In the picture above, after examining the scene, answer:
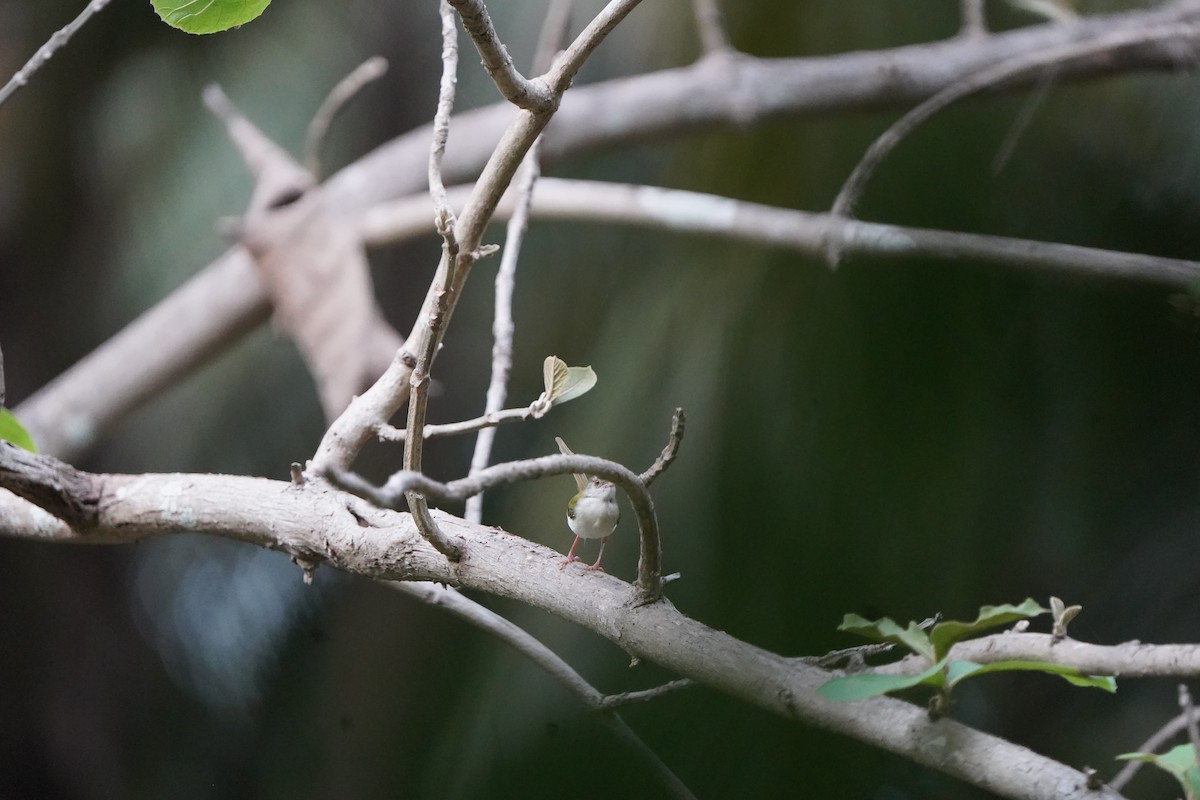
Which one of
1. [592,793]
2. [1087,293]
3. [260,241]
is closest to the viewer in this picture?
[592,793]

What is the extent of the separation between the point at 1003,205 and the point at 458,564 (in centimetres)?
49

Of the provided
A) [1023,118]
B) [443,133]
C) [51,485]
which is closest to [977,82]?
[1023,118]

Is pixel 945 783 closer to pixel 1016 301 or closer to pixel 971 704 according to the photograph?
pixel 971 704

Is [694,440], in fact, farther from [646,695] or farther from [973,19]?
[973,19]

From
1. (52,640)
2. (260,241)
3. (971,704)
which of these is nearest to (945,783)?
(971,704)

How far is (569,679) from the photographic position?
385 millimetres

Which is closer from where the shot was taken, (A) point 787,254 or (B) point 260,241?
(A) point 787,254

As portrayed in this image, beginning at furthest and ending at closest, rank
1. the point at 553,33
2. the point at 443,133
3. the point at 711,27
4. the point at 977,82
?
1. the point at 711,27
2. the point at 553,33
3. the point at 977,82
4. the point at 443,133

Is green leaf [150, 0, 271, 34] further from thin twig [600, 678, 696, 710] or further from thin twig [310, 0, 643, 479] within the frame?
thin twig [600, 678, 696, 710]

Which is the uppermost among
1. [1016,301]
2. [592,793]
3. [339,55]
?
[339,55]

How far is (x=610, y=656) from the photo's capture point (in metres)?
0.56

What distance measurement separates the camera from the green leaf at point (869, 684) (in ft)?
0.78

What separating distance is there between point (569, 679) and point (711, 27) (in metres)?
0.63

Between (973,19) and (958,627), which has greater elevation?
(973,19)
